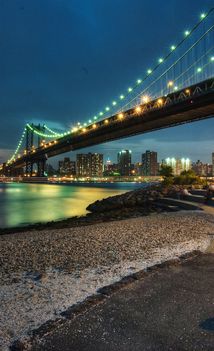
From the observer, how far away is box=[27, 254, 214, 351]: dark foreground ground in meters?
3.43

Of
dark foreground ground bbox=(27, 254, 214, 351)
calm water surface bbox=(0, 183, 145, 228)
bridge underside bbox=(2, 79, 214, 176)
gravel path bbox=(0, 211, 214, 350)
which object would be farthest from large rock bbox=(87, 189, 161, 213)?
bridge underside bbox=(2, 79, 214, 176)

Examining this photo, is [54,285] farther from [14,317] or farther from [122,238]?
[122,238]

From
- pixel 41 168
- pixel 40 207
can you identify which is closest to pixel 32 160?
pixel 41 168

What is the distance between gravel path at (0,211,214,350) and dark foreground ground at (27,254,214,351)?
0.41 metres

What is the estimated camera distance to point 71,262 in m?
6.74

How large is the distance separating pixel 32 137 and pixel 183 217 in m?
128

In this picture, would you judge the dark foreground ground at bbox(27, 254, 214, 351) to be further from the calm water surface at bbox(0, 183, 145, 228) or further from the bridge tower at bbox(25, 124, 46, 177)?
the bridge tower at bbox(25, 124, 46, 177)

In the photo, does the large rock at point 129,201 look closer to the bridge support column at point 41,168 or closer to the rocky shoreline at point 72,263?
the rocky shoreline at point 72,263

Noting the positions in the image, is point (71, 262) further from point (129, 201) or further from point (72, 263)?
point (129, 201)

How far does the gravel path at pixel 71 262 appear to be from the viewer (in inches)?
169

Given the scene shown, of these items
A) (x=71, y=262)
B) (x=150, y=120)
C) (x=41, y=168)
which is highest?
(x=150, y=120)

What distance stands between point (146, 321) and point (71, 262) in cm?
304

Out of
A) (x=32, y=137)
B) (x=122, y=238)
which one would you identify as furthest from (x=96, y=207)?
(x=32, y=137)

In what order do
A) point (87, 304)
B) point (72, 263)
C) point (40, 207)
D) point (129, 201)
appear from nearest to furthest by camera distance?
point (87, 304)
point (72, 263)
point (129, 201)
point (40, 207)
